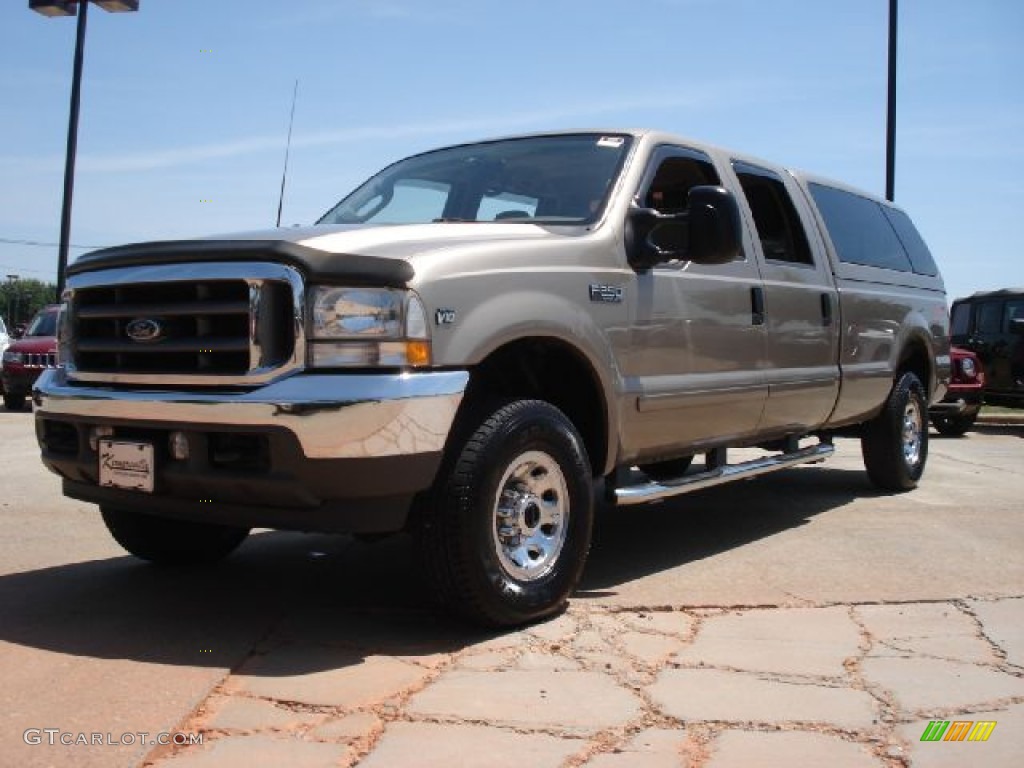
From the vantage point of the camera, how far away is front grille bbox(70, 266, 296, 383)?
3.40 metres

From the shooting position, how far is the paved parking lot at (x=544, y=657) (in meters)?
2.74

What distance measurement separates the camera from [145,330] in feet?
12.1

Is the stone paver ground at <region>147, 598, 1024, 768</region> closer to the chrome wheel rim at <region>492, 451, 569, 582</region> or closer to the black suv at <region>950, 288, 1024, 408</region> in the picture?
the chrome wheel rim at <region>492, 451, 569, 582</region>

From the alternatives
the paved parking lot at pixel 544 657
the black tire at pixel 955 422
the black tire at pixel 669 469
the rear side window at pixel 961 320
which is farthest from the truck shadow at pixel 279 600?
the rear side window at pixel 961 320

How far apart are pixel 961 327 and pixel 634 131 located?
11.3 meters

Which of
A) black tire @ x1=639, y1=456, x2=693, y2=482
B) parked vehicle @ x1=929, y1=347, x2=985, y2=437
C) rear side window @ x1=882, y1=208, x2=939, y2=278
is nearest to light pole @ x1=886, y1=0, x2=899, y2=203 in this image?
parked vehicle @ x1=929, y1=347, x2=985, y2=437

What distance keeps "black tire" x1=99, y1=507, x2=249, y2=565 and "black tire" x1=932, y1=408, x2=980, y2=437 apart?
32.4 ft

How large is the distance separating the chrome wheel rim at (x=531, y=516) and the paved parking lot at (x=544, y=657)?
26 centimetres

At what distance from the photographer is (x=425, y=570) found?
140 inches

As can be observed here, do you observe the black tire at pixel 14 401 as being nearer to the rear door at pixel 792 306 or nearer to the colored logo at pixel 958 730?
the rear door at pixel 792 306

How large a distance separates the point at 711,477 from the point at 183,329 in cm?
258

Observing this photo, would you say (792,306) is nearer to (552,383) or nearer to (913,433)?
(552,383)

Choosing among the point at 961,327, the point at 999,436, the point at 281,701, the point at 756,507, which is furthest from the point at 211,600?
the point at 961,327

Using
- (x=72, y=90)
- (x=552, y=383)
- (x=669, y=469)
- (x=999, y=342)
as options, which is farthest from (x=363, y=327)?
(x=72, y=90)
